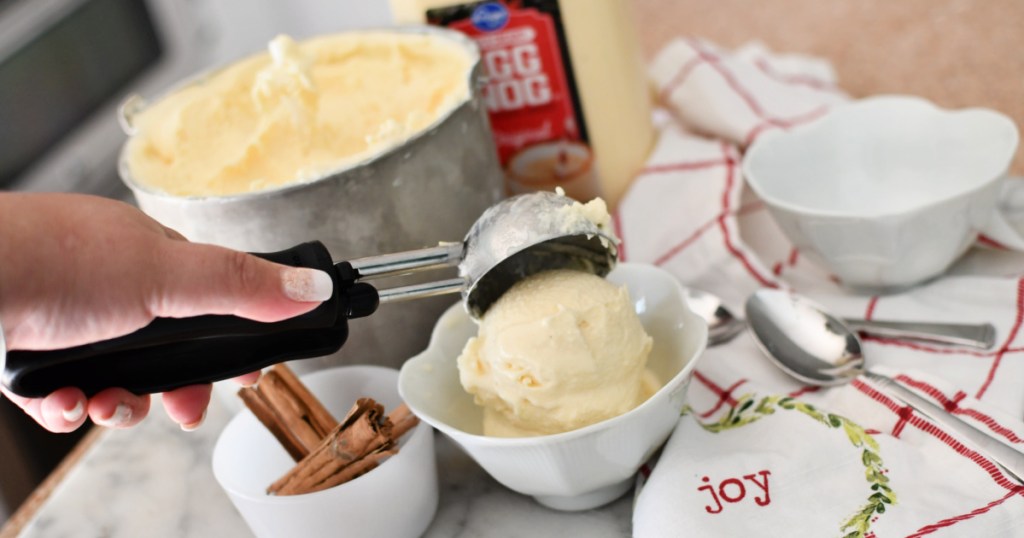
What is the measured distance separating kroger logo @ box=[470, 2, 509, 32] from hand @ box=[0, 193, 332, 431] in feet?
1.13

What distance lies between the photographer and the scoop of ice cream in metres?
0.46

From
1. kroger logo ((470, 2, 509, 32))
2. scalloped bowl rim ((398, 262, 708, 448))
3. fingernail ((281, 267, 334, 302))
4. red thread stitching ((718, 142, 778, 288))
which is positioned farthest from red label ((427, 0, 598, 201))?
fingernail ((281, 267, 334, 302))

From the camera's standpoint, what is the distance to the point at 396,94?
64 centimetres

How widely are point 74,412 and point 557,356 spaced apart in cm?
23

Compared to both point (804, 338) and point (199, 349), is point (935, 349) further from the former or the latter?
point (199, 349)

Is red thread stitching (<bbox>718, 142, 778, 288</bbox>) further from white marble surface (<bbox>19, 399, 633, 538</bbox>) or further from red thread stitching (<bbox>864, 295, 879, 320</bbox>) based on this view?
white marble surface (<bbox>19, 399, 633, 538</bbox>)

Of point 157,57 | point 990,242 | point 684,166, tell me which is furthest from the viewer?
point 157,57

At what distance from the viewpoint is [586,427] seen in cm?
44

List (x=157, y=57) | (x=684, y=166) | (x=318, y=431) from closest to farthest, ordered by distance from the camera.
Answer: (x=318, y=431), (x=684, y=166), (x=157, y=57)

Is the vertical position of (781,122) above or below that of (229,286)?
below

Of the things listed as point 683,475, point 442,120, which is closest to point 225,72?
point 442,120

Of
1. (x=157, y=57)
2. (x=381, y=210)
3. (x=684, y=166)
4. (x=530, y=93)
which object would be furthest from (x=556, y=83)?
(x=157, y=57)

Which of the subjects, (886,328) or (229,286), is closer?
(229,286)

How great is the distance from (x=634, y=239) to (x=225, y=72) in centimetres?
32
